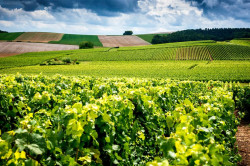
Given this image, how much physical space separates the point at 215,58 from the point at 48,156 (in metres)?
69.4

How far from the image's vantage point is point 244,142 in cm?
862

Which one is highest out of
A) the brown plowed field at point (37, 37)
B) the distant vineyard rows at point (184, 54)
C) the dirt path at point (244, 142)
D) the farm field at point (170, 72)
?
the brown plowed field at point (37, 37)

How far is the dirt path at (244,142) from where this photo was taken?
6877 millimetres

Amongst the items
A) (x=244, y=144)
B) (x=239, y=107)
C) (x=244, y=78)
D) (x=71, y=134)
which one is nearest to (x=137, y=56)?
(x=244, y=78)

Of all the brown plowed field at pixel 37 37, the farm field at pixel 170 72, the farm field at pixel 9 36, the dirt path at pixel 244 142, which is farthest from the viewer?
the brown plowed field at pixel 37 37

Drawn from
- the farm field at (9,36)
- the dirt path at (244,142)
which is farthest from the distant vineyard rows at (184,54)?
the farm field at (9,36)

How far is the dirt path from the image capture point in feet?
22.6

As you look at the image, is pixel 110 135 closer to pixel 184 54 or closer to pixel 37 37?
pixel 184 54

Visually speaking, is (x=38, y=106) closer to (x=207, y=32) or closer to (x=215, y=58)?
(x=215, y=58)

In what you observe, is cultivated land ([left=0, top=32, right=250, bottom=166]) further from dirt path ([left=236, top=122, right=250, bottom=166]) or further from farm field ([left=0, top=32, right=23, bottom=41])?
farm field ([left=0, top=32, right=23, bottom=41])

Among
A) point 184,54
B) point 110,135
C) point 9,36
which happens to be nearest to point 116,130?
point 110,135

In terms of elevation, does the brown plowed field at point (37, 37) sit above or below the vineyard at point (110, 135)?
above

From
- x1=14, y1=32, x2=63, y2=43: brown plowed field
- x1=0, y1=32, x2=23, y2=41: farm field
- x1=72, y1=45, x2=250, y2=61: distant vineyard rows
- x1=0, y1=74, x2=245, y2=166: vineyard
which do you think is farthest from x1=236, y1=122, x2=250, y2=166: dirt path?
x1=0, y1=32, x2=23, y2=41: farm field

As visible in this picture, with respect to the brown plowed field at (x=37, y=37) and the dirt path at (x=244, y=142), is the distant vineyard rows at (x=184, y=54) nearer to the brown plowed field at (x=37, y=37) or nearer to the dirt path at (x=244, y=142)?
the brown plowed field at (x=37, y=37)
